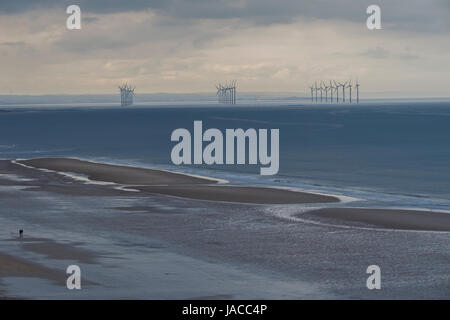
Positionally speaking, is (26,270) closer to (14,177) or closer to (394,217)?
(394,217)

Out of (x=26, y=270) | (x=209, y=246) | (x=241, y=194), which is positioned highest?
(x=241, y=194)

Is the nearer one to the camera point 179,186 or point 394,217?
point 394,217

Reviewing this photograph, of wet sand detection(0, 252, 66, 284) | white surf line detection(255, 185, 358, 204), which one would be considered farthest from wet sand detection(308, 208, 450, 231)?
wet sand detection(0, 252, 66, 284)

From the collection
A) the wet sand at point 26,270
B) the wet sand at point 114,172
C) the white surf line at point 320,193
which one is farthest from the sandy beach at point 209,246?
the wet sand at point 114,172

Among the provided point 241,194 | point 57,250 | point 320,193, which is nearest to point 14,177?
point 241,194

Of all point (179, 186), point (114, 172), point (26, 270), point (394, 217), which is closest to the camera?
point (26, 270)

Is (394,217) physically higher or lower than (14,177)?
lower
